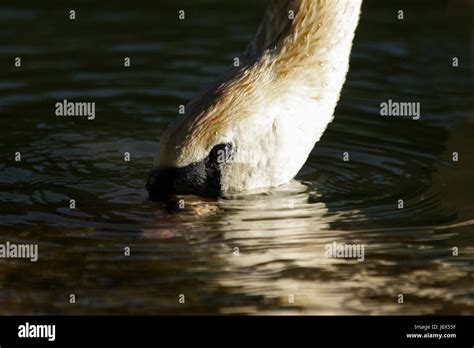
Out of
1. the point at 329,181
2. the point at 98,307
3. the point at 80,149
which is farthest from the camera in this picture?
the point at 80,149

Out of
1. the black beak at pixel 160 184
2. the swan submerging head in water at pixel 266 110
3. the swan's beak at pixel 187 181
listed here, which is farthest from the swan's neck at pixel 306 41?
the black beak at pixel 160 184

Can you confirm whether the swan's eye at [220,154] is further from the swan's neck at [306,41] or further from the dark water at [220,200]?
the swan's neck at [306,41]

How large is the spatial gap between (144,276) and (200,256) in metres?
0.53

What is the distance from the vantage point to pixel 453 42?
51.0 feet

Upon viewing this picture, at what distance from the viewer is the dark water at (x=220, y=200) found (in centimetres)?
875

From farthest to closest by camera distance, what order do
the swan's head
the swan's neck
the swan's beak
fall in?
the swan's neck
the swan's beak
the swan's head

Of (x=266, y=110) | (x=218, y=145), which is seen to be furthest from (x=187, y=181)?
(x=266, y=110)

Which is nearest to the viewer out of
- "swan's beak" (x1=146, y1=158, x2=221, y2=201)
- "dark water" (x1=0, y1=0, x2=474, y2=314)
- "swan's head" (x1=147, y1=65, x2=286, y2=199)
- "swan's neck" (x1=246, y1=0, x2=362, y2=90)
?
"dark water" (x1=0, y1=0, x2=474, y2=314)

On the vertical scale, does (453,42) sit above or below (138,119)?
above

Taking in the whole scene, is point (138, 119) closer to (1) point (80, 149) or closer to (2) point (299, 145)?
(1) point (80, 149)

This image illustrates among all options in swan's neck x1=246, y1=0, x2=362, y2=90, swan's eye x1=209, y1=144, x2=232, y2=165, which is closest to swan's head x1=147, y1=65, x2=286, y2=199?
swan's eye x1=209, y1=144, x2=232, y2=165

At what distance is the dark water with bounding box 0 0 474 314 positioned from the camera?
8750mm

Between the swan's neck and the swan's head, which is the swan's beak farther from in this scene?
A: the swan's neck

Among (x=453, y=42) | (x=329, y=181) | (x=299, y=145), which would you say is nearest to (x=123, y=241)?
(x=299, y=145)
